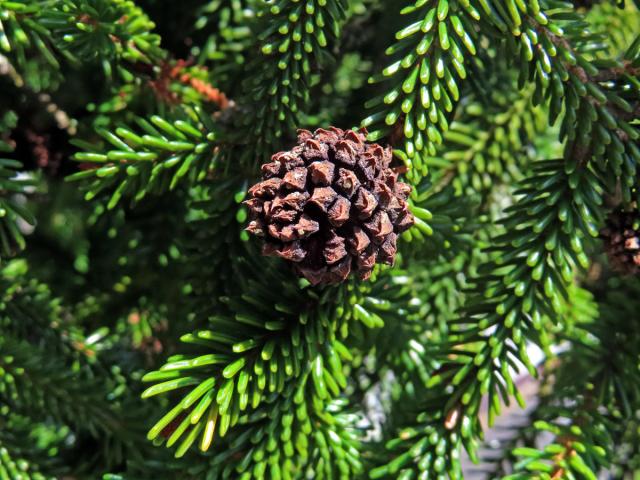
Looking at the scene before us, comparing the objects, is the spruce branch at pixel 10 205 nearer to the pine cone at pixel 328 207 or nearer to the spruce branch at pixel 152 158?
the spruce branch at pixel 152 158

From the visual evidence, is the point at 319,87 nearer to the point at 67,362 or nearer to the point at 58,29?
the point at 58,29

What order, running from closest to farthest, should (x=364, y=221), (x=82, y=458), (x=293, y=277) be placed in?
(x=364, y=221) < (x=293, y=277) < (x=82, y=458)

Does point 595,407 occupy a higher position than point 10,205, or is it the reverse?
point 10,205

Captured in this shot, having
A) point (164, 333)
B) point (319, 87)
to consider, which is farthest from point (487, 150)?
point (164, 333)

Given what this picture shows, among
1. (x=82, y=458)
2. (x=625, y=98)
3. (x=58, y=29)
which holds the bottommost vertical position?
(x=82, y=458)

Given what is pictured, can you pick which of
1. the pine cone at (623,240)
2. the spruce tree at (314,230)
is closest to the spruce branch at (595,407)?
the spruce tree at (314,230)

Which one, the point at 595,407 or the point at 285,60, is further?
the point at 595,407

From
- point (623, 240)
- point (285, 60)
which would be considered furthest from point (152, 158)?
point (623, 240)

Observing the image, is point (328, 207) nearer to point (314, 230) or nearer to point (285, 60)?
point (314, 230)
